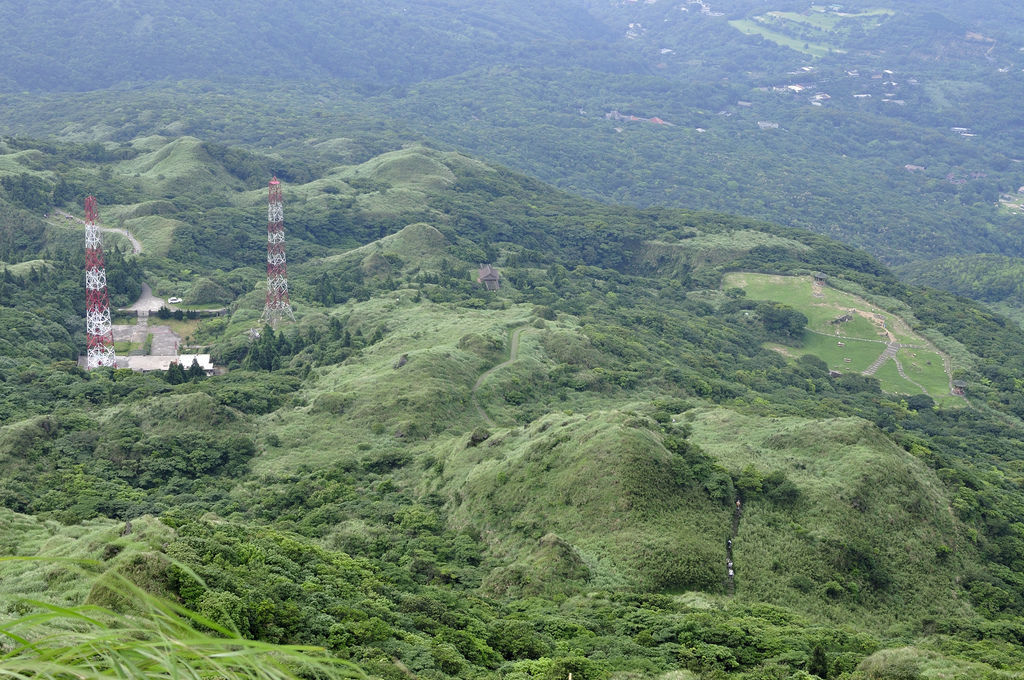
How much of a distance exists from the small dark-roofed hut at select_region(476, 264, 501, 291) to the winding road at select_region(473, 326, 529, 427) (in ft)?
90.5

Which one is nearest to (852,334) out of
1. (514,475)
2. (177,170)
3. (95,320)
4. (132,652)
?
(514,475)

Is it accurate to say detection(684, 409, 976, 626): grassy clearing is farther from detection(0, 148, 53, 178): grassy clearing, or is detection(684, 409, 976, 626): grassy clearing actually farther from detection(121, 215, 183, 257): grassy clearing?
detection(0, 148, 53, 178): grassy clearing

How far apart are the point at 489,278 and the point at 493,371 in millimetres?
44363

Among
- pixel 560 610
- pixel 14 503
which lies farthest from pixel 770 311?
pixel 14 503

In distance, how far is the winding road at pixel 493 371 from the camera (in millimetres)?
74312

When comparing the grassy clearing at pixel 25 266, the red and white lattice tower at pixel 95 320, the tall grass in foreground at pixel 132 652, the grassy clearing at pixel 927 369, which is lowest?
the grassy clearing at pixel 927 369

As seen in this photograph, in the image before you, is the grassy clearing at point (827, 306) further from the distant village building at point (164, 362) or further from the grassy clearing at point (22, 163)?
the grassy clearing at point (22, 163)

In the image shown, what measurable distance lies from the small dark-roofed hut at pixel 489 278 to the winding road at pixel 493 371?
27580 millimetres

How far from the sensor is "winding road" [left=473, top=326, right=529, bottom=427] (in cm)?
7431

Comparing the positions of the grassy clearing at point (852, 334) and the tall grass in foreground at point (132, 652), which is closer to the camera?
the tall grass in foreground at point (132, 652)

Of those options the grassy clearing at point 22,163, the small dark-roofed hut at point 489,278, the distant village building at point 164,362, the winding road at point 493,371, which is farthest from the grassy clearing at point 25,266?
the winding road at point 493,371

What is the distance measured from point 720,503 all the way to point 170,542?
3175 centimetres

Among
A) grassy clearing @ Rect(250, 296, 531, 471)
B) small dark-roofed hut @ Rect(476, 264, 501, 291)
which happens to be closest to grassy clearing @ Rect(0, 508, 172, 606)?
grassy clearing @ Rect(250, 296, 531, 471)

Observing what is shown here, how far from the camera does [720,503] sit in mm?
51719
